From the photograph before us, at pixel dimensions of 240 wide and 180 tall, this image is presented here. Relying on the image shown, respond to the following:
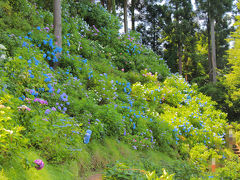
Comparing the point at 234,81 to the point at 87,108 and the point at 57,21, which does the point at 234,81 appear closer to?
the point at 57,21

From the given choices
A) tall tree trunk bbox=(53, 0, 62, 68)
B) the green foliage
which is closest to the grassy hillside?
tall tree trunk bbox=(53, 0, 62, 68)

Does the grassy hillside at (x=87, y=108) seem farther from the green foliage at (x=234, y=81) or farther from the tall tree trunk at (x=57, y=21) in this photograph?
the green foliage at (x=234, y=81)

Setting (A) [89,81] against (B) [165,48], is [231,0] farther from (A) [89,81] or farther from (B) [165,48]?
(A) [89,81]

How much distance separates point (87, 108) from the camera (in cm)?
466

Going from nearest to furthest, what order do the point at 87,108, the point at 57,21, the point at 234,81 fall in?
the point at 87,108, the point at 57,21, the point at 234,81

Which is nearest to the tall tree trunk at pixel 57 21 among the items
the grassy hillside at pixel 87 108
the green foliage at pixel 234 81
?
the grassy hillside at pixel 87 108

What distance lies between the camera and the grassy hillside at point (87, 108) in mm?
2838

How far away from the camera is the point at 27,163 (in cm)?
218

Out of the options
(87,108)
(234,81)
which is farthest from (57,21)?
(234,81)

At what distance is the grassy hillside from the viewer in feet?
9.31

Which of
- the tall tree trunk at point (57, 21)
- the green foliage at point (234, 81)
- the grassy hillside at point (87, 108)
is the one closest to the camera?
the grassy hillside at point (87, 108)

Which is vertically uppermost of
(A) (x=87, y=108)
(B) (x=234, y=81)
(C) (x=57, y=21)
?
(C) (x=57, y=21)

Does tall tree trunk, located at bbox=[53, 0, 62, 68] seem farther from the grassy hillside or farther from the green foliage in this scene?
the green foliage

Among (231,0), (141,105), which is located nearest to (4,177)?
(141,105)
